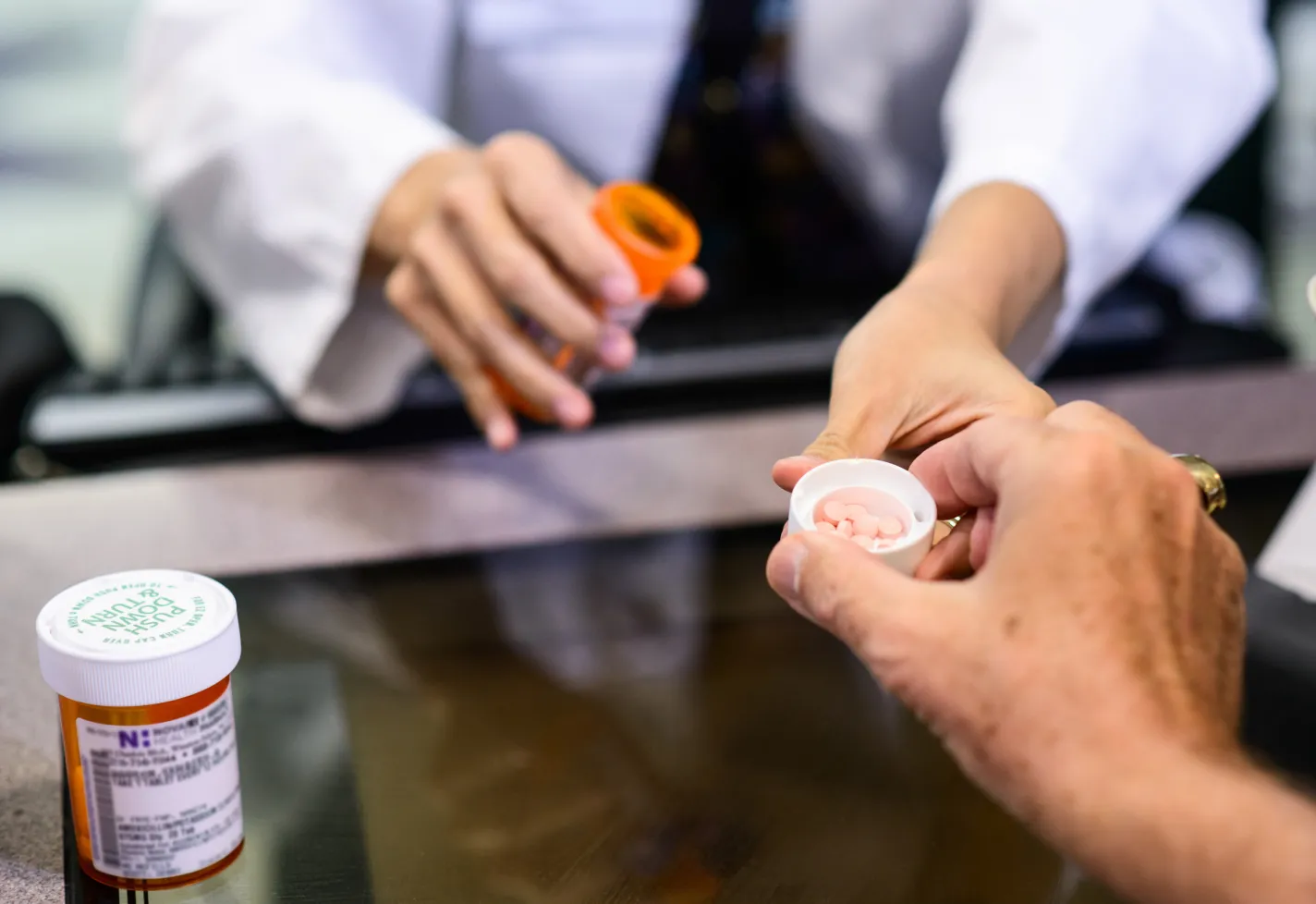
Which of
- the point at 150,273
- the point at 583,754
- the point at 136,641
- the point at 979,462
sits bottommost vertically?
the point at 150,273

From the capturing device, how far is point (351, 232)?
0.84 meters

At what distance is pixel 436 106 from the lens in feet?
3.56

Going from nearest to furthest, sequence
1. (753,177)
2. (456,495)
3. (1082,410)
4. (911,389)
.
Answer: (1082,410), (911,389), (456,495), (753,177)

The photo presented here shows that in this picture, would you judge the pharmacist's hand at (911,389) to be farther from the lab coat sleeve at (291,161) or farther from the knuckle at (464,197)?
the lab coat sleeve at (291,161)

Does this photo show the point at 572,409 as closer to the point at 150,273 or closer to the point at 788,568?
the point at 788,568

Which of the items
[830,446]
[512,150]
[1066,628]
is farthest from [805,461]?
[512,150]

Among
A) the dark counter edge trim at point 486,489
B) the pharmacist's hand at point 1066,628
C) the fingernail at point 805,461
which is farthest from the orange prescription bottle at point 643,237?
the pharmacist's hand at point 1066,628

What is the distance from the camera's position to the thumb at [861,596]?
0.38 meters

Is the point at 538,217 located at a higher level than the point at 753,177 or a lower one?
higher

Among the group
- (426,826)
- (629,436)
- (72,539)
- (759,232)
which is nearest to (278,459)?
(72,539)

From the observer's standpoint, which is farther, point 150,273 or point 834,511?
point 150,273

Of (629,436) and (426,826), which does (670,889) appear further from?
(629,436)

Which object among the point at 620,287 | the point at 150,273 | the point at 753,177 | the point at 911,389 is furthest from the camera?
the point at 753,177

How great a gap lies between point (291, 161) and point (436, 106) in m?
0.25
